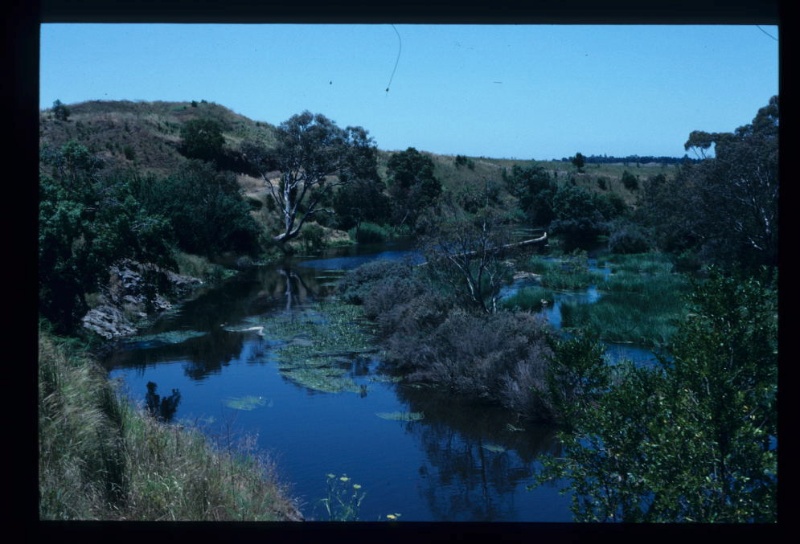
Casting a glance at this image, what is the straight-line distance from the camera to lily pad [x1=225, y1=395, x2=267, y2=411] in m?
8.49

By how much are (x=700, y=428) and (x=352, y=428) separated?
474cm

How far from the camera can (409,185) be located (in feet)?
59.3

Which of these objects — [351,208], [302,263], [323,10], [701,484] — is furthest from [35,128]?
[351,208]

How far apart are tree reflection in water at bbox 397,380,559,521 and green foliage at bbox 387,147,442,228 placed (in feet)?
24.0

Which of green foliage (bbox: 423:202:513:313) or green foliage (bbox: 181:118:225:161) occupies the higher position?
green foliage (bbox: 181:118:225:161)

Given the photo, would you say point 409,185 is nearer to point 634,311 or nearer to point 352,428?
point 634,311

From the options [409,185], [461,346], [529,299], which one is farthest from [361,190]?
[461,346]

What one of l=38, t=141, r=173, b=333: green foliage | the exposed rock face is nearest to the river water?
the exposed rock face

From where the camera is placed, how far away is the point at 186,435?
5.19m

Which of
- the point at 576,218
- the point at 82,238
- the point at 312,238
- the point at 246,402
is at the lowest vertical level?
the point at 246,402

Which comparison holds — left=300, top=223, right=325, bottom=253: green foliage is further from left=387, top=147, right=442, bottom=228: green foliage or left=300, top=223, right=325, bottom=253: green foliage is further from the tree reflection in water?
the tree reflection in water

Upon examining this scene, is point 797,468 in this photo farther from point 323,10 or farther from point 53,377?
point 53,377

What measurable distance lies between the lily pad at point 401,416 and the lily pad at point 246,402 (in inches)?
53.7

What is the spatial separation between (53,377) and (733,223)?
10601 millimetres
